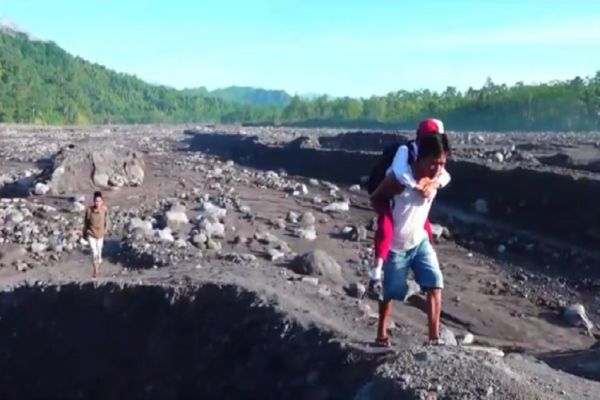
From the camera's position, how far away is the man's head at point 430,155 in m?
7.19

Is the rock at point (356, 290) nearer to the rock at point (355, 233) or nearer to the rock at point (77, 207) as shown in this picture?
the rock at point (355, 233)

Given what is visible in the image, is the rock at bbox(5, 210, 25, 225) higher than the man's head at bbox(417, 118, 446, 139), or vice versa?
the man's head at bbox(417, 118, 446, 139)

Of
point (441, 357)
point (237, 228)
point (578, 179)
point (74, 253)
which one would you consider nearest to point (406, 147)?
point (441, 357)

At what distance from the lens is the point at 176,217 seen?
1898 cm

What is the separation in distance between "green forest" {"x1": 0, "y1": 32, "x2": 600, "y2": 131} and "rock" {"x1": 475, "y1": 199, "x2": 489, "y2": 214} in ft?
128

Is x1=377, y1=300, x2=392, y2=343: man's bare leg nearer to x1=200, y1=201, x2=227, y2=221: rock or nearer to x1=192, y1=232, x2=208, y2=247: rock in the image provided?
x1=192, y1=232, x2=208, y2=247: rock

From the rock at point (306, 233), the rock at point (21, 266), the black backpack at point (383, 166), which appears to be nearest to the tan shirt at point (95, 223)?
the rock at point (21, 266)

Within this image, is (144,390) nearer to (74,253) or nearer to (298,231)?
(74,253)

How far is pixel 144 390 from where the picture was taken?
9977 mm

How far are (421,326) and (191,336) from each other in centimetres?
372

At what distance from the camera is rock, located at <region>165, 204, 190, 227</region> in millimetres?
18655

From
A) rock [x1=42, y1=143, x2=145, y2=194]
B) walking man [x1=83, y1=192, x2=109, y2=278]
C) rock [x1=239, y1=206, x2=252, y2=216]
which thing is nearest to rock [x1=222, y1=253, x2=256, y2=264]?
walking man [x1=83, y1=192, x2=109, y2=278]

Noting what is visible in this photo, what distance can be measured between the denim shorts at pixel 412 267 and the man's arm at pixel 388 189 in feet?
1.42

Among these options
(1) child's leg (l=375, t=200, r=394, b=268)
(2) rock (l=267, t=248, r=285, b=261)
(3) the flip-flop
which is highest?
(1) child's leg (l=375, t=200, r=394, b=268)
